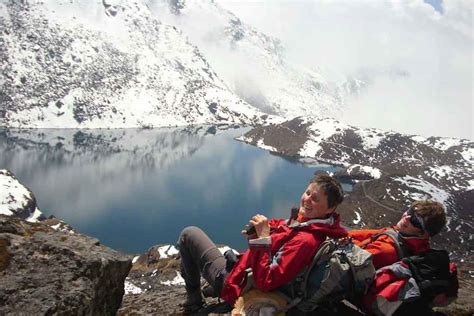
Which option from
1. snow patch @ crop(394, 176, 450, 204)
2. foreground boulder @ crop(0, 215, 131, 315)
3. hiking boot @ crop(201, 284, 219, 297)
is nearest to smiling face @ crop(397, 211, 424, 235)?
hiking boot @ crop(201, 284, 219, 297)

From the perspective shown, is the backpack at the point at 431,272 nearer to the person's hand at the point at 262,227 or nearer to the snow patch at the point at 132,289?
the person's hand at the point at 262,227

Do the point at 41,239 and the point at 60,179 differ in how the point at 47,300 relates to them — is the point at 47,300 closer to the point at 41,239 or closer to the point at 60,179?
the point at 41,239

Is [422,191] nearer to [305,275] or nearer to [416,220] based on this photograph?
[416,220]

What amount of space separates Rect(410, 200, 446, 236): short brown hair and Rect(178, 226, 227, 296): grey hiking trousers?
4380 millimetres

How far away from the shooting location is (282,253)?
7.40 meters

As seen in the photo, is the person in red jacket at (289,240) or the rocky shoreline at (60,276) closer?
the rocky shoreline at (60,276)

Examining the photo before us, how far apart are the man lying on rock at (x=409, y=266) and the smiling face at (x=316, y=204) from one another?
1803 millimetres

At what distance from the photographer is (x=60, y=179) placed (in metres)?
146

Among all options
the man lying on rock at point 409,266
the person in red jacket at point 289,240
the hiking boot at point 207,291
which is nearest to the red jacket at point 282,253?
the person in red jacket at point 289,240

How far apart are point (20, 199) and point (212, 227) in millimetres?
50382

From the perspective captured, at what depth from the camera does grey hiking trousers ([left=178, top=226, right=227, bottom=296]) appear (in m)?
8.98

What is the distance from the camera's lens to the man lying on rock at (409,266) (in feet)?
25.9

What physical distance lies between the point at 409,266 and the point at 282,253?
9.28ft

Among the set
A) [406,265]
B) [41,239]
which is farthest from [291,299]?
[41,239]
